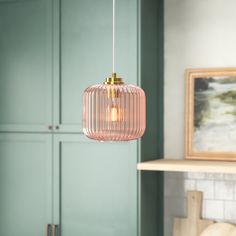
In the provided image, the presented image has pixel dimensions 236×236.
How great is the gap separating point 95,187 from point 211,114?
79 cm

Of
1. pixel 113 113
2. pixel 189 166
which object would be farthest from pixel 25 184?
pixel 113 113

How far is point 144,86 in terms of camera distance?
125 inches

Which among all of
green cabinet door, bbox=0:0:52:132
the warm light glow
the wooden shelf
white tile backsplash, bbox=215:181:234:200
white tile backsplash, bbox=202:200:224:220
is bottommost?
white tile backsplash, bbox=202:200:224:220

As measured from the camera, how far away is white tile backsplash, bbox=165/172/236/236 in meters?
3.26

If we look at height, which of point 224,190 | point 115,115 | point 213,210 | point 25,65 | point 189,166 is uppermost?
point 25,65

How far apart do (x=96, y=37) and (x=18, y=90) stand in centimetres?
61

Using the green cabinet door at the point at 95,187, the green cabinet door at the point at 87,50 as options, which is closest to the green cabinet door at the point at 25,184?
the green cabinet door at the point at 95,187

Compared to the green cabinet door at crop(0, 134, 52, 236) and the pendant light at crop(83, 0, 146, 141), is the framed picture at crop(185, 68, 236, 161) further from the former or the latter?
the pendant light at crop(83, 0, 146, 141)

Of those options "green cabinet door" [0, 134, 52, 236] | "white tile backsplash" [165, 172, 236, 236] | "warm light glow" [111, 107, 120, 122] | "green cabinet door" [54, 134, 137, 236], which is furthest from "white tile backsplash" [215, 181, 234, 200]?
"warm light glow" [111, 107, 120, 122]

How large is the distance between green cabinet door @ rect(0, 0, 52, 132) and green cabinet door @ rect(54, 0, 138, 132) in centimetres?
9

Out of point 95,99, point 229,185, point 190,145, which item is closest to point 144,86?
point 190,145

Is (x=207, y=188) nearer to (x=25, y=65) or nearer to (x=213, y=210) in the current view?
(x=213, y=210)

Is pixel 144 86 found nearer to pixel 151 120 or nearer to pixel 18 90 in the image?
pixel 151 120

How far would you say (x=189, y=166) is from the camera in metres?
2.96
